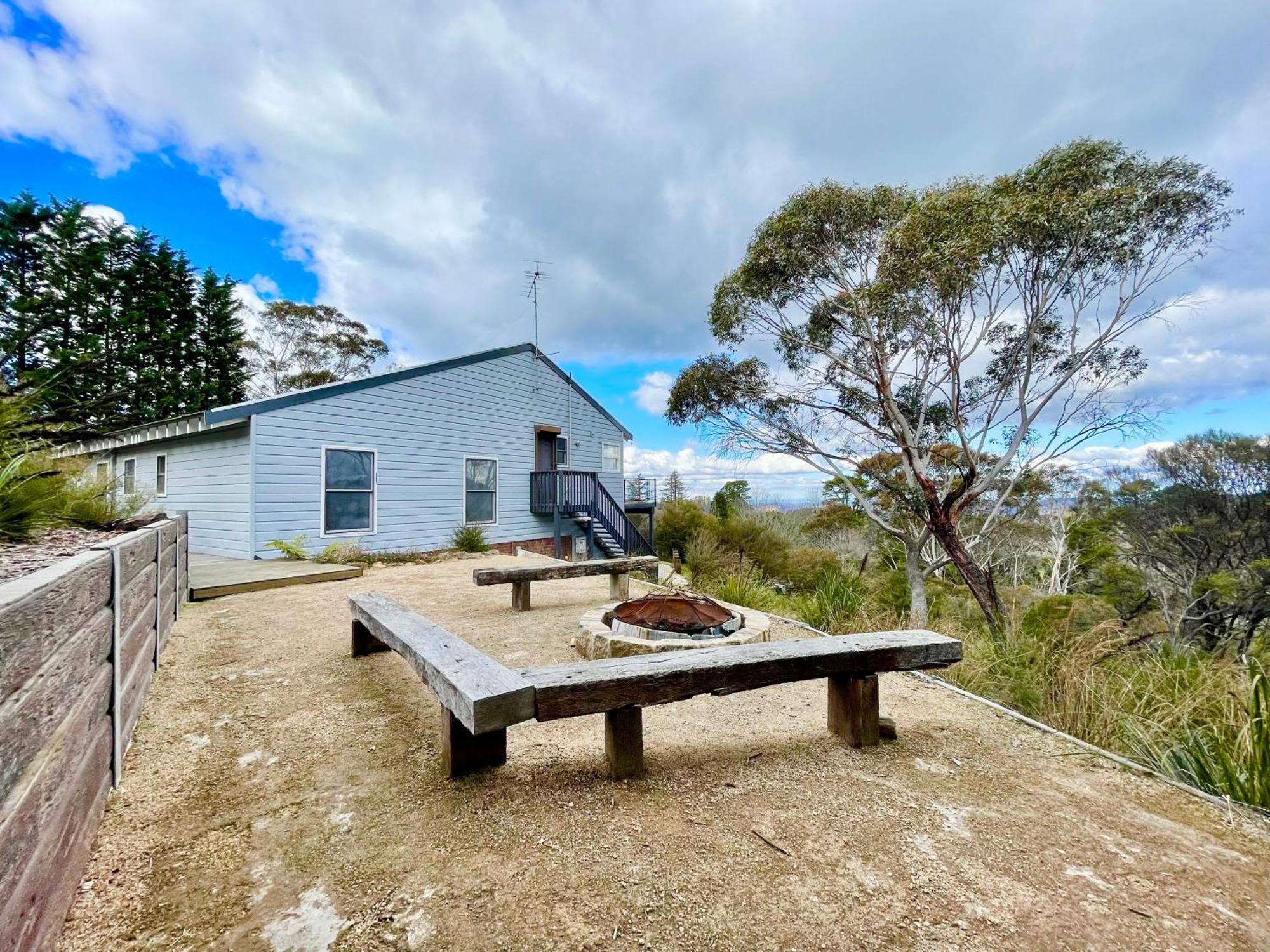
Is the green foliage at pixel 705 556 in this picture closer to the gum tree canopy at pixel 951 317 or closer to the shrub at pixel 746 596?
the gum tree canopy at pixel 951 317

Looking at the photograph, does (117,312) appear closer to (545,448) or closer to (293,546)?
(545,448)

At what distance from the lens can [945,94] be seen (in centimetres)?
841

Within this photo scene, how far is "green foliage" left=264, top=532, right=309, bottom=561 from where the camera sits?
296 inches

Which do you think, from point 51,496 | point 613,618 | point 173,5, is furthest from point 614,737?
point 173,5

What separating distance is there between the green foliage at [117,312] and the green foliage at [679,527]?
1693 cm

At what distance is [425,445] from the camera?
33.4 ft

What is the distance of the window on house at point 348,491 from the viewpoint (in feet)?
28.8

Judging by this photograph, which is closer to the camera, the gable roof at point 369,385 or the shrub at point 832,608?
the shrub at point 832,608

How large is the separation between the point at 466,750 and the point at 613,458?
1265 cm

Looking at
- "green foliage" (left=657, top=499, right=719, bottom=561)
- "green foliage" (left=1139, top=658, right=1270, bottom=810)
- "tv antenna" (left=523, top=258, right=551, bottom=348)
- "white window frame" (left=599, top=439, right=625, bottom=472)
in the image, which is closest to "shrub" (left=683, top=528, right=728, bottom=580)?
"green foliage" (left=657, top=499, right=719, bottom=561)

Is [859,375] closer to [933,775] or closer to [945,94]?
[945,94]

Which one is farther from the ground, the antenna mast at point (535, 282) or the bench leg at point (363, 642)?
the antenna mast at point (535, 282)

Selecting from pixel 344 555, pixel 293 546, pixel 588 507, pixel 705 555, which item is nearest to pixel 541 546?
pixel 588 507

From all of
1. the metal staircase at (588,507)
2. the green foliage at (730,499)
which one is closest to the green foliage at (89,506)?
the metal staircase at (588,507)
